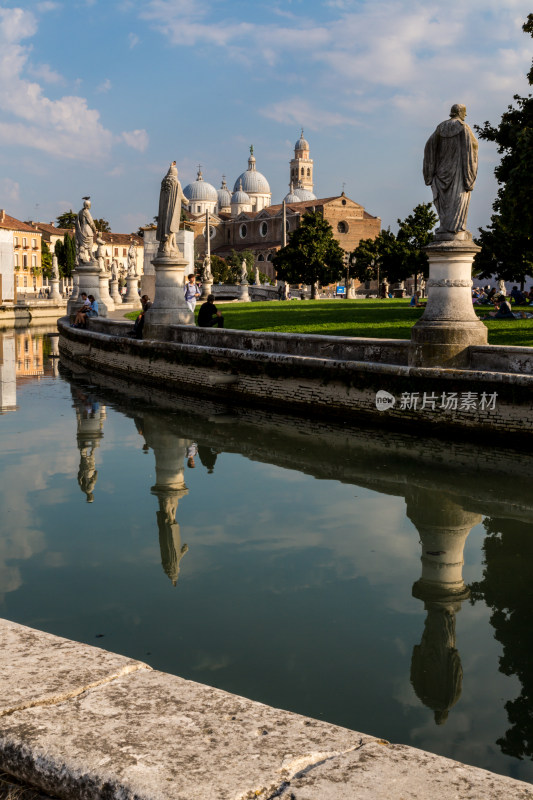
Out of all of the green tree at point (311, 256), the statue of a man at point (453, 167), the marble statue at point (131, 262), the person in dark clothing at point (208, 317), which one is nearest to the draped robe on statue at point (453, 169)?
the statue of a man at point (453, 167)

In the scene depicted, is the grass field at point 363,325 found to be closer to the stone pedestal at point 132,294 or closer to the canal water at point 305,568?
the canal water at point 305,568

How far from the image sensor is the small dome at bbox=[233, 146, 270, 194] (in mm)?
135875

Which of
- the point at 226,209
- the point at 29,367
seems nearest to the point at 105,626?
the point at 29,367

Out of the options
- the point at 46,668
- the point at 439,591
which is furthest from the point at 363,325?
the point at 46,668

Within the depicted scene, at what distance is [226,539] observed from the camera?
6.82 metres

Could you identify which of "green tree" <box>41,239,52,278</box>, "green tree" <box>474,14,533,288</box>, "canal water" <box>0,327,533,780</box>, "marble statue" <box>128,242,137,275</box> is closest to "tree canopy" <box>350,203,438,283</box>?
"marble statue" <box>128,242,137,275</box>

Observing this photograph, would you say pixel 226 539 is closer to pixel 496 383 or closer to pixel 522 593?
pixel 522 593

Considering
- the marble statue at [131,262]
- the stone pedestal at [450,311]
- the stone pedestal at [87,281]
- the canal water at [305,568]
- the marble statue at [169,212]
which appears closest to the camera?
the canal water at [305,568]

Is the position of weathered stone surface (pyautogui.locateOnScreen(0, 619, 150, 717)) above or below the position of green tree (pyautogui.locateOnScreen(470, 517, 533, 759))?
above

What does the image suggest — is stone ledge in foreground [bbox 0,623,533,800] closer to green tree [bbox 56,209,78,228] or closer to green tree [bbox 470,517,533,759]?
green tree [bbox 470,517,533,759]

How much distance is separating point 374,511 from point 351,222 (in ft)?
342

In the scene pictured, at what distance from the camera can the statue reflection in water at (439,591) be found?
4266 millimetres

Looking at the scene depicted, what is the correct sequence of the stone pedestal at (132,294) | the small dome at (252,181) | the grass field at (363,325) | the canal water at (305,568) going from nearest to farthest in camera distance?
the canal water at (305,568), the grass field at (363,325), the stone pedestal at (132,294), the small dome at (252,181)

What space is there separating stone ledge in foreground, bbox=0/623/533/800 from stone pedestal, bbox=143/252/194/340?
1566cm
